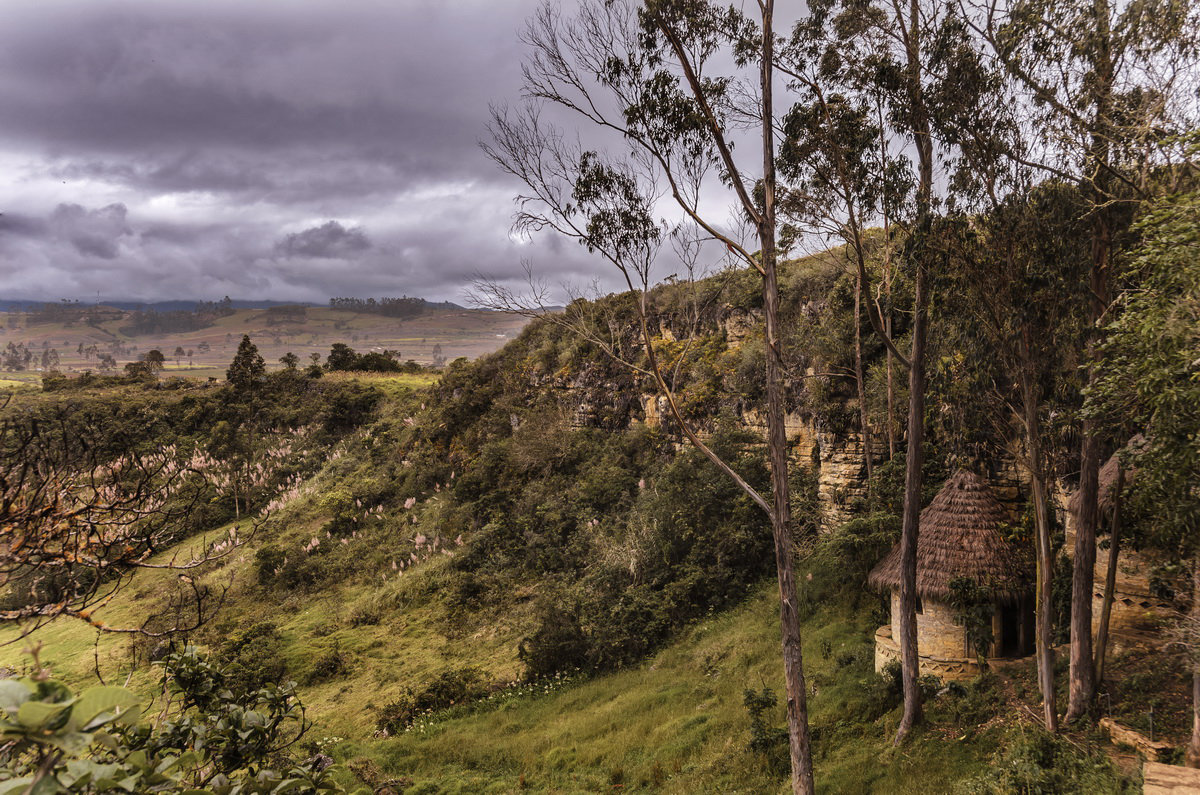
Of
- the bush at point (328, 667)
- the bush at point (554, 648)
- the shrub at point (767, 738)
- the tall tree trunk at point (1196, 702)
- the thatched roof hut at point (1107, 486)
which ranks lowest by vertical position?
the bush at point (328, 667)

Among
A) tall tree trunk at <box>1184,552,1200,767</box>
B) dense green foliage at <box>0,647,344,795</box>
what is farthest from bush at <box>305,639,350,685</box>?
tall tree trunk at <box>1184,552,1200,767</box>

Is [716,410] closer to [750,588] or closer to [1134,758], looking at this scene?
[750,588]

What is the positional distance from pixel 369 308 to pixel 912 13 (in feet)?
630

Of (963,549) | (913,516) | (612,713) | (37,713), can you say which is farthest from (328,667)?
(37,713)

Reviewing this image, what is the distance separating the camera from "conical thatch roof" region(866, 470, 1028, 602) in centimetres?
1018

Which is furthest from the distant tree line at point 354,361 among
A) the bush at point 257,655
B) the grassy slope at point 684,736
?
the grassy slope at point 684,736

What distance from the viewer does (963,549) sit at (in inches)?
412

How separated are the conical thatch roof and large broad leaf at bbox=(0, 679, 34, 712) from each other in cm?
1177

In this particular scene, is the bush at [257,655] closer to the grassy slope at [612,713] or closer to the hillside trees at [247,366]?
the grassy slope at [612,713]

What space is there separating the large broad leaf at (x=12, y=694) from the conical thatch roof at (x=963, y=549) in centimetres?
1177

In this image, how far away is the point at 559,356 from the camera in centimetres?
2855

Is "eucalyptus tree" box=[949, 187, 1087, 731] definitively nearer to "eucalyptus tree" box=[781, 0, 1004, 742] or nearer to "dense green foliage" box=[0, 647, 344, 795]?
"eucalyptus tree" box=[781, 0, 1004, 742]

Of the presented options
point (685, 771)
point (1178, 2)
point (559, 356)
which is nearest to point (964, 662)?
point (685, 771)

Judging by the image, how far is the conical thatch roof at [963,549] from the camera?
10.2 metres
